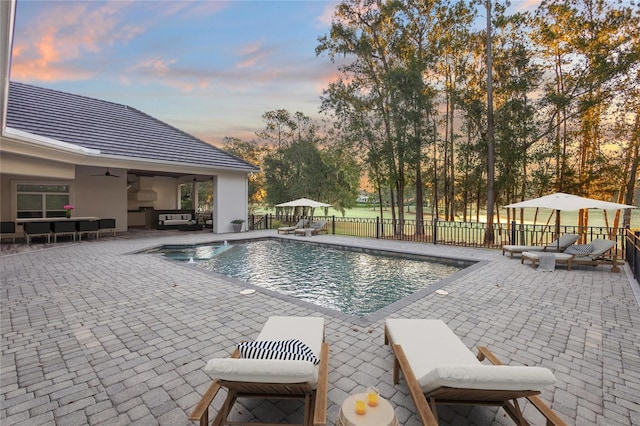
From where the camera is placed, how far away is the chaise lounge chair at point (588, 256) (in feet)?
23.2

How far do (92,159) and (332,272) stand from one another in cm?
1008

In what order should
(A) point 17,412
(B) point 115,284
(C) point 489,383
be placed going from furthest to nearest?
(B) point 115,284 → (A) point 17,412 → (C) point 489,383

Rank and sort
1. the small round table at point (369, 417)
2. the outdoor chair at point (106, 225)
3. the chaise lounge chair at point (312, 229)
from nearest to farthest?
the small round table at point (369, 417) → the outdoor chair at point (106, 225) → the chaise lounge chair at point (312, 229)

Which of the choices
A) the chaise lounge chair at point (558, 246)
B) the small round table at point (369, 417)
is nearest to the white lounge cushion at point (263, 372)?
the small round table at point (369, 417)

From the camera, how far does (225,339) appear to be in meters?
3.43

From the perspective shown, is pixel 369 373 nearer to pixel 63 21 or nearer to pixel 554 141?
pixel 63 21

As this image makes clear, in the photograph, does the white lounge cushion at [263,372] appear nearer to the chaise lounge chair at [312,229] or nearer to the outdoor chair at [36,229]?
the chaise lounge chair at [312,229]

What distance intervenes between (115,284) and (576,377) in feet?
22.7

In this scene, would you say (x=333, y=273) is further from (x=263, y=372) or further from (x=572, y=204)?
(x=572, y=204)

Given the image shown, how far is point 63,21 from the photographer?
726cm

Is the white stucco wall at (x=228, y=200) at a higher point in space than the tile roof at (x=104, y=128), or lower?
lower

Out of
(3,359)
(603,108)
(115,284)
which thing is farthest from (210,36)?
(603,108)

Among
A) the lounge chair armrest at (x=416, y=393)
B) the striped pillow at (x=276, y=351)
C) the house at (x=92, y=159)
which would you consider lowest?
the lounge chair armrest at (x=416, y=393)

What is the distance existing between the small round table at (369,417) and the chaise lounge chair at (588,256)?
7.62m
